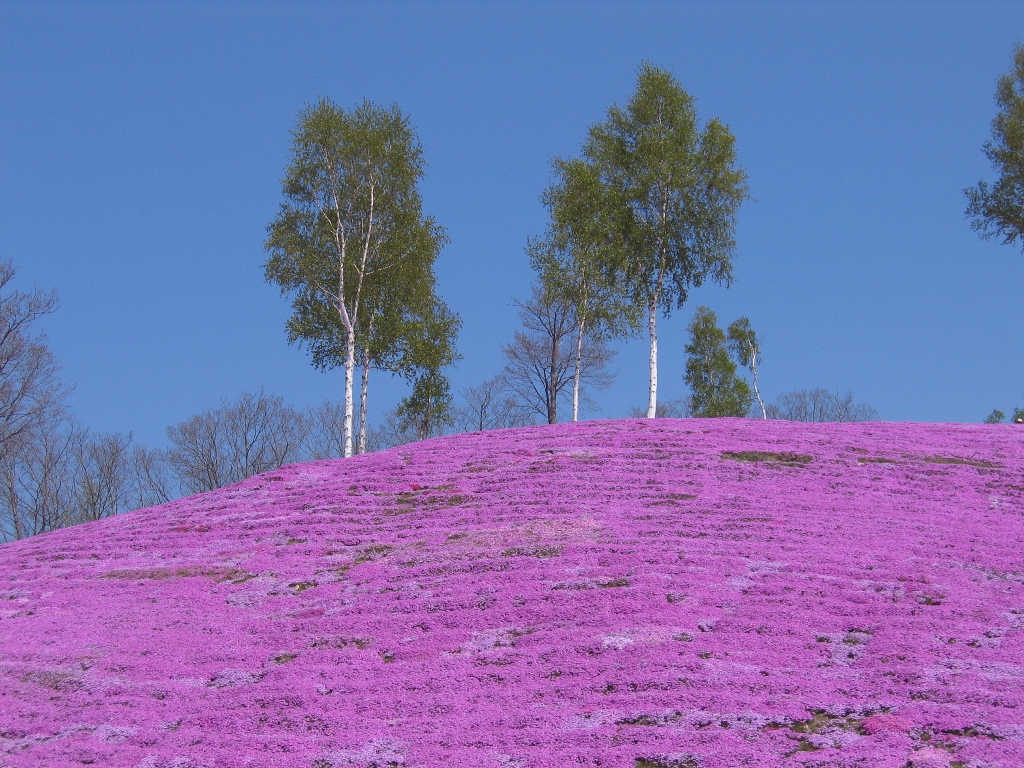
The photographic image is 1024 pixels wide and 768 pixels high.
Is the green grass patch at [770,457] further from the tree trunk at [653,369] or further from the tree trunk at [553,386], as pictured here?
the tree trunk at [553,386]

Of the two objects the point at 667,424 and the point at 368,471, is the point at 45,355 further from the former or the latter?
the point at 667,424

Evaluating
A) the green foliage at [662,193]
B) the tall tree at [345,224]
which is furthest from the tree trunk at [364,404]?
the green foliage at [662,193]

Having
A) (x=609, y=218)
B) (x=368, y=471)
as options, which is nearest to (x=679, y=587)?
(x=368, y=471)

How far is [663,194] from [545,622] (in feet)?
87.4

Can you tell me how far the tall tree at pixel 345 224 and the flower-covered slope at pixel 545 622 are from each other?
16582mm

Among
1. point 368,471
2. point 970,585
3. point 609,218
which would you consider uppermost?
point 609,218

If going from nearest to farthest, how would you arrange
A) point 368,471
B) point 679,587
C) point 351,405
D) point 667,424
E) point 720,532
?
point 679,587
point 720,532
point 368,471
point 667,424
point 351,405

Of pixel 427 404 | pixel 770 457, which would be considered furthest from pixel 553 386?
pixel 770 457

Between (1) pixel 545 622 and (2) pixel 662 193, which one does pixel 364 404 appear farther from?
(1) pixel 545 622

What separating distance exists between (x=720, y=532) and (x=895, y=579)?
284 centimetres

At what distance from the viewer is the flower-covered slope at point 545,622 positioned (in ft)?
27.0

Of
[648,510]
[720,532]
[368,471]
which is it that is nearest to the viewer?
[720,532]

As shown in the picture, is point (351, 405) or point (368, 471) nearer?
point (368, 471)

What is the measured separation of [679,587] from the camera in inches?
456
